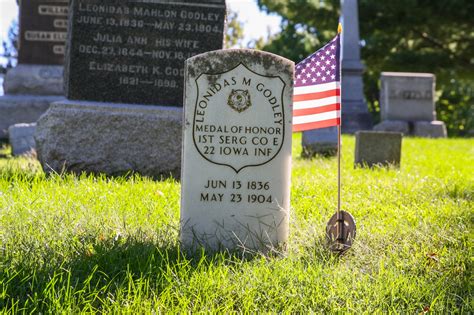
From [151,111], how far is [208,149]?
256 centimetres

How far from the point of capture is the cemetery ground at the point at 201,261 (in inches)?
103

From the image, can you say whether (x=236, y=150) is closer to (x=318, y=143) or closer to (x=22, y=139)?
(x=318, y=143)

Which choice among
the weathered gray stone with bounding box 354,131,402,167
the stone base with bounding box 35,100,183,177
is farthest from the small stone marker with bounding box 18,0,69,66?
the weathered gray stone with bounding box 354,131,402,167

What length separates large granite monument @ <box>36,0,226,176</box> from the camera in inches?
224

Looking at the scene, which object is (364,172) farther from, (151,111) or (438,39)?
(438,39)

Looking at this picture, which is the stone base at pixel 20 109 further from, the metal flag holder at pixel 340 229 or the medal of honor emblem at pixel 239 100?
the metal flag holder at pixel 340 229

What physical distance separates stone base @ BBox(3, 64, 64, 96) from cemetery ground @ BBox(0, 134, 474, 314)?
6.59 meters

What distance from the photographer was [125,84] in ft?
19.7

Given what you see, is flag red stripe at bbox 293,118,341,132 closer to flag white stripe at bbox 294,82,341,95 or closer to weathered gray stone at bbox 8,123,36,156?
flag white stripe at bbox 294,82,341,95

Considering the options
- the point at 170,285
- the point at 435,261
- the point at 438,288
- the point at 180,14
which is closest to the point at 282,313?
the point at 170,285

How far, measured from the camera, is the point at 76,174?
5.68 m

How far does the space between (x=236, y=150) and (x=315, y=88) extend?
0.67 meters

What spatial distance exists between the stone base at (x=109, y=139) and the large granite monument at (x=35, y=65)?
5.21 m

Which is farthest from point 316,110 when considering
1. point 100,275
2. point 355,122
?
point 355,122
